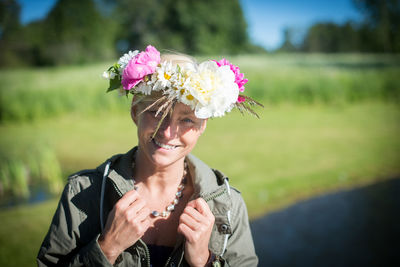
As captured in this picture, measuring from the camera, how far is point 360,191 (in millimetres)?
6434

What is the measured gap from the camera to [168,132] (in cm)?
174

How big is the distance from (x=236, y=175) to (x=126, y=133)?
559 centimetres

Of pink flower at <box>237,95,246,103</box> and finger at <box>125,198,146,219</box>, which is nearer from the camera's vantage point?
finger at <box>125,198,146,219</box>

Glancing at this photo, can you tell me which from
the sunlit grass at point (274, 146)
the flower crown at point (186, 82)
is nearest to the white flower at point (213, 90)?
the flower crown at point (186, 82)

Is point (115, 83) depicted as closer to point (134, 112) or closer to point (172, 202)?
point (134, 112)

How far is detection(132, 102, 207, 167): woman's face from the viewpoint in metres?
1.75

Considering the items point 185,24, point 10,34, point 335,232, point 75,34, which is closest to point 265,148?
point 335,232

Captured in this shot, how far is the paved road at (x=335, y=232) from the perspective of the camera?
Result: 14.6 feet

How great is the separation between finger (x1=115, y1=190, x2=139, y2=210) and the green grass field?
12.2 ft

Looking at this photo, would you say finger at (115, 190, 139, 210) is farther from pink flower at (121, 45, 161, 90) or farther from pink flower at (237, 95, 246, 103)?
pink flower at (237, 95, 246, 103)

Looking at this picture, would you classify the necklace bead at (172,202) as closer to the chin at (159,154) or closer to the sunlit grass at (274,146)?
the chin at (159,154)

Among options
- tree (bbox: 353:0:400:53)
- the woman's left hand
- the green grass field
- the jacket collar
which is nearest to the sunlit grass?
the green grass field

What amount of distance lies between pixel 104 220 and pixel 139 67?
93cm

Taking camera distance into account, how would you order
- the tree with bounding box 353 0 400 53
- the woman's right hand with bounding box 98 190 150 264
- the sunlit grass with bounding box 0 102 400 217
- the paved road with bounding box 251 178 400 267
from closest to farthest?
1. the woman's right hand with bounding box 98 190 150 264
2. the paved road with bounding box 251 178 400 267
3. the sunlit grass with bounding box 0 102 400 217
4. the tree with bounding box 353 0 400 53
